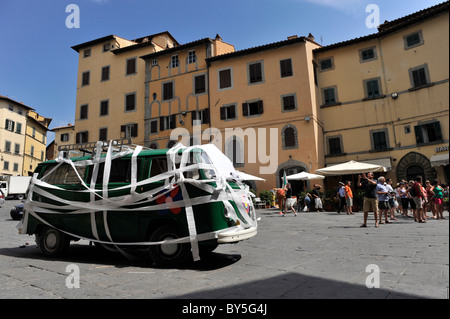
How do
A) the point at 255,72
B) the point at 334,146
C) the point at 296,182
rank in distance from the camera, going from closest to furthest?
the point at 296,182, the point at 334,146, the point at 255,72

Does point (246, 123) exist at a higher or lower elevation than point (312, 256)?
higher

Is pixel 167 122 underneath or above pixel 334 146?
above

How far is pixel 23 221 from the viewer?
254 inches

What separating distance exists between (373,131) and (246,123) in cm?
966

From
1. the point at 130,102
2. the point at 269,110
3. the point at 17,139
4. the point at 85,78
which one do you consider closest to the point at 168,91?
the point at 130,102

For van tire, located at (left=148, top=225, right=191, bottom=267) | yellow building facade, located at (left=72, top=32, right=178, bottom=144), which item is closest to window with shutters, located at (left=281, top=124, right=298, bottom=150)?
yellow building facade, located at (left=72, top=32, right=178, bottom=144)

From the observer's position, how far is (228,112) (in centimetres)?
2497

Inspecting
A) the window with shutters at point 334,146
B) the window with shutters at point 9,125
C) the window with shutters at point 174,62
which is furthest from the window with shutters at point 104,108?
the window with shutters at point 334,146

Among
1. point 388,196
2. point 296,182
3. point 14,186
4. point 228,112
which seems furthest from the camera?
point 14,186

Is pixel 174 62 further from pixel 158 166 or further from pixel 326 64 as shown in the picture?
pixel 158 166

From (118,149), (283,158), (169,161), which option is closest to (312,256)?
(169,161)

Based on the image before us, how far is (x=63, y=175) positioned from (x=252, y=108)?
1960cm

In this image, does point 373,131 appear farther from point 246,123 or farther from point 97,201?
point 97,201

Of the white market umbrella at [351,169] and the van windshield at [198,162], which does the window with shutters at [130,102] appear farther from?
the van windshield at [198,162]
